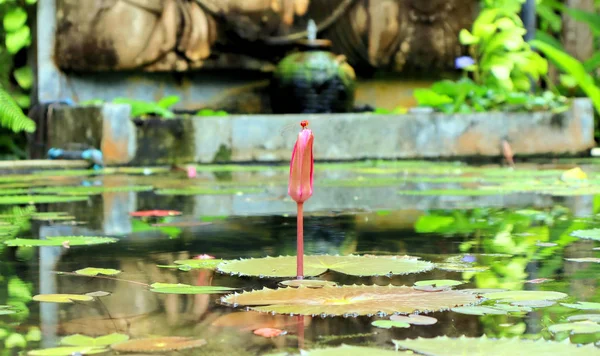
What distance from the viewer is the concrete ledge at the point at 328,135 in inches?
237

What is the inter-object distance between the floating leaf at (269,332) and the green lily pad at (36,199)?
2317 mm

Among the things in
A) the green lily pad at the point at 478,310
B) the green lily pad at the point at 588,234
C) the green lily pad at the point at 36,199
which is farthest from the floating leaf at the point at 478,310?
the green lily pad at the point at 36,199

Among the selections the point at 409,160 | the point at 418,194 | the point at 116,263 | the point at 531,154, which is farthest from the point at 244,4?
the point at 116,263

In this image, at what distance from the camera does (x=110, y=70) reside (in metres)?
7.07

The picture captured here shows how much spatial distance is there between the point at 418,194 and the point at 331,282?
221cm

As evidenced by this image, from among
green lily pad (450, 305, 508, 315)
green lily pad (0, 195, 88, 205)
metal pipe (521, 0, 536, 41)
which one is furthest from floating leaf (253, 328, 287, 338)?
metal pipe (521, 0, 536, 41)

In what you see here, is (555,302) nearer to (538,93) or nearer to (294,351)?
(294,351)

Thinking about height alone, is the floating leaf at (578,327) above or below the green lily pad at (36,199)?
below

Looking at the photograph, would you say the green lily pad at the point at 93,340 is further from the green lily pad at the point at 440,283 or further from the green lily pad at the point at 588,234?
the green lily pad at the point at 588,234

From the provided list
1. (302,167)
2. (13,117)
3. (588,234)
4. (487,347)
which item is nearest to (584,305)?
(487,347)

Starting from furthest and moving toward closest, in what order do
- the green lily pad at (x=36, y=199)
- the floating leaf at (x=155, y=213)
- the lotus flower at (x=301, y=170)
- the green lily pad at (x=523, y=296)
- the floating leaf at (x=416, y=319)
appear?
1. the green lily pad at (x=36, y=199)
2. the floating leaf at (x=155, y=213)
3. the lotus flower at (x=301, y=170)
4. the green lily pad at (x=523, y=296)
5. the floating leaf at (x=416, y=319)

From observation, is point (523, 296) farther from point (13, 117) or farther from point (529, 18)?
point (529, 18)

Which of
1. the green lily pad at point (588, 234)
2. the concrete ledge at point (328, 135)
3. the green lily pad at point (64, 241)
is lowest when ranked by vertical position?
the green lily pad at point (64, 241)

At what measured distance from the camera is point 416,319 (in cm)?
126
